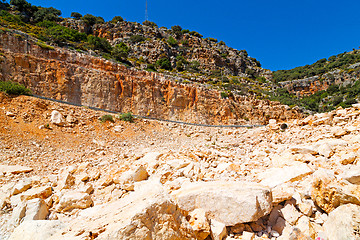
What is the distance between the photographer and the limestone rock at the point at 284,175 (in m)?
3.78

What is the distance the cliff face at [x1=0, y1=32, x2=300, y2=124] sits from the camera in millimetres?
15852

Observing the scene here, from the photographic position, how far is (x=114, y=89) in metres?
18.8

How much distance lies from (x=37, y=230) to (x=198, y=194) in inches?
100

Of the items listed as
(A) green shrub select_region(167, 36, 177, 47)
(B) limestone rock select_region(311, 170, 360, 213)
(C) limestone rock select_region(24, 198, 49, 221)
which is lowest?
(C) limestone rock select_region(24, 198, 49, 221)

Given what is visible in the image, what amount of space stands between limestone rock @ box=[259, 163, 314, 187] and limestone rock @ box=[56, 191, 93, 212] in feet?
12.4

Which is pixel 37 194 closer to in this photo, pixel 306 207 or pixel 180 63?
pixel 306 207

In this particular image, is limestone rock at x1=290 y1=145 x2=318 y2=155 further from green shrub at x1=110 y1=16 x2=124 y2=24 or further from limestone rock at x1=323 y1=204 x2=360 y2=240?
green shrub at x1=110 y1=16 x2=124 y2=24

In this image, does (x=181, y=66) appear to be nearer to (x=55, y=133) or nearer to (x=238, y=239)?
(x=55, y=133)

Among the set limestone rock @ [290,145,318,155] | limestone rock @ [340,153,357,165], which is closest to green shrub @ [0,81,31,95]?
limestone rock @ [290,145,318,155]

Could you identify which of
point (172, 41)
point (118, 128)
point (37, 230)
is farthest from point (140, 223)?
point (172, 41)

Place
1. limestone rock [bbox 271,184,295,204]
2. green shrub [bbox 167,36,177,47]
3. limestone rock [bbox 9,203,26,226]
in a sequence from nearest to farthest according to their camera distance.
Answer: limestone rock [bbox 271,184,295,204]
limestone rock [bbox 9,203,26,226]
green shrub [bbox 167,36,177,47]

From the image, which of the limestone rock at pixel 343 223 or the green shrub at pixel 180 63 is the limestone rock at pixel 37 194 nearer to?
the limestone rock at pixel 343 223

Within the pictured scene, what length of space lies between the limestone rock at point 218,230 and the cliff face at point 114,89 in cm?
1745

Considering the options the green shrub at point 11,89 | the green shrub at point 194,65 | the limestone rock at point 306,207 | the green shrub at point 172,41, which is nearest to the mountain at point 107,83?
the green shrub at point 11,89
